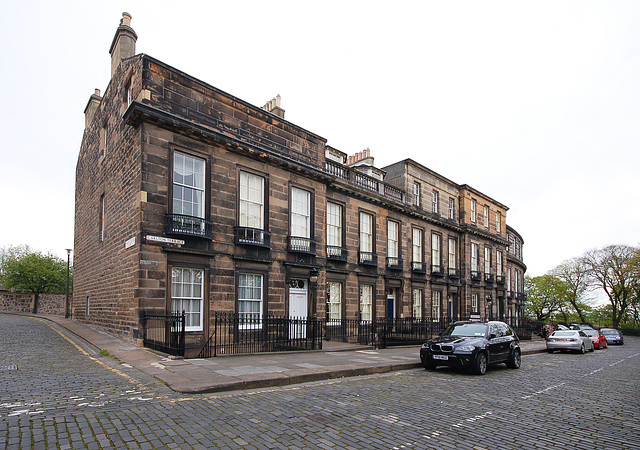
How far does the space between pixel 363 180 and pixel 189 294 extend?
40.3 ft

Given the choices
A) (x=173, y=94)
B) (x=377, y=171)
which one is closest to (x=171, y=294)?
(x=173, y=94)

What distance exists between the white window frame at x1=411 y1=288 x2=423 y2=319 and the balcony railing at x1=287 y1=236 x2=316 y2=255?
1027 centimetres

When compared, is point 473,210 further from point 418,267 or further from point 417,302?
point 417,302

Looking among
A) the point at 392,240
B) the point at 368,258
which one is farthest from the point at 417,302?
the point at 368,258

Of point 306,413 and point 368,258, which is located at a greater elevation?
point 368,258

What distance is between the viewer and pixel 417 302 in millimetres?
26500

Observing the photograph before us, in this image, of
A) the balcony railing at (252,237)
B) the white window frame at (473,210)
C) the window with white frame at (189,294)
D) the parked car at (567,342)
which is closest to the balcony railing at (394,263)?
the parked car at (567,342)

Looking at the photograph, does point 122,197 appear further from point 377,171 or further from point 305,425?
point 377,171

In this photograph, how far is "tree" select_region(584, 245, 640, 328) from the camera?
50.2m

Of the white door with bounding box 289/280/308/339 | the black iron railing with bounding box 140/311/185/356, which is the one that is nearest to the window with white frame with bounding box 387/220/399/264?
the white door with bounding box 289/280/308/339

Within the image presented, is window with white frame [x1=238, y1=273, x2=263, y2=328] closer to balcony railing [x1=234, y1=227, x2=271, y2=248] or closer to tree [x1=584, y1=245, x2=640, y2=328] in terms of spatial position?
balcony railing [x1=234, y1=227, x2=271, y2=248]

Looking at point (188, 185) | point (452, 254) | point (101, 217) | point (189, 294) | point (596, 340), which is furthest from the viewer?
point (452, 254)

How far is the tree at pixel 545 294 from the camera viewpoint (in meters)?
55.2

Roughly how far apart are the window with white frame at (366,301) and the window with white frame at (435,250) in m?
7.42
